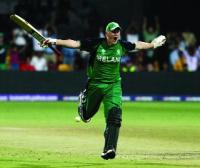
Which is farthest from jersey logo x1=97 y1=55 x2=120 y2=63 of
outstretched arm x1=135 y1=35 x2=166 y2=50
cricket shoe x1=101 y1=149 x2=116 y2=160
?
cricket shoe x1=101 y1=149 x2=116 y2=160

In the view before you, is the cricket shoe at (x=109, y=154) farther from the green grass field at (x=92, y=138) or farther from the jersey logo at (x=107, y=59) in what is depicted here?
the jersey logo at (x=107, y=59)

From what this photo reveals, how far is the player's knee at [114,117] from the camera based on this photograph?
10.7 m

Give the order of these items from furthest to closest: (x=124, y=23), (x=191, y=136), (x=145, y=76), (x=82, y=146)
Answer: (x=124, y=23)
(x=145, y=76)
(x=191, y=136)
(x=82, y=146)

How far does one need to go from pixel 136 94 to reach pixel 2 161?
578 inches

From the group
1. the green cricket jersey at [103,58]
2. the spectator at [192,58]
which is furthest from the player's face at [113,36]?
the spectator at [192,58]

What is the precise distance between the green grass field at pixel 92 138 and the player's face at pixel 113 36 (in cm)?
173

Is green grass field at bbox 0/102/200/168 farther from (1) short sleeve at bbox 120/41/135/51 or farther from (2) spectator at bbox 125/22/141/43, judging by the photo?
(2) spectator at bbox 125/22/141/43

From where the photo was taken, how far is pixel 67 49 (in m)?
25.9

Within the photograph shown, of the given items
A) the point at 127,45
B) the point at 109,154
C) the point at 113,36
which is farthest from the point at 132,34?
the point at 109,154

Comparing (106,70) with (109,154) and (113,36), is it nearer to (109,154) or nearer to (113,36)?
(113,36)

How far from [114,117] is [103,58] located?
90 centimetres

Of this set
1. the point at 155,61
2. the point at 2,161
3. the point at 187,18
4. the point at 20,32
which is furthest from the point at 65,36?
the point at 2,161

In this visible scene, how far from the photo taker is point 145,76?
82.0ft

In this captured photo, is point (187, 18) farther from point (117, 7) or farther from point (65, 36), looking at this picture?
point (65, 36)
